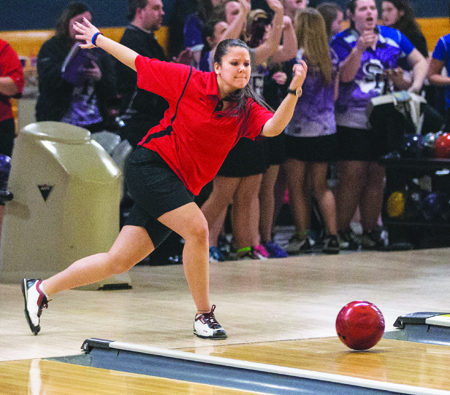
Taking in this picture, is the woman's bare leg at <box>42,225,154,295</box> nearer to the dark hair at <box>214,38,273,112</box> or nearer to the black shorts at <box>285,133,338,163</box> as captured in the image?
the dark hair at <box>214,38,273,112</box>

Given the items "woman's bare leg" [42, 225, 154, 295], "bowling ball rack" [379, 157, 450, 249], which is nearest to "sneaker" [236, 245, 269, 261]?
"bowling ball rack" [379, 157, 450, 249]

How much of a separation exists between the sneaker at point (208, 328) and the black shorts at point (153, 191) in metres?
0.47

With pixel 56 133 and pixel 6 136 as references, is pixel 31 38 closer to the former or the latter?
pixel 6 136

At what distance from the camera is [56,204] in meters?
6.00

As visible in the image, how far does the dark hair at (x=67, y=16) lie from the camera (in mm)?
6980

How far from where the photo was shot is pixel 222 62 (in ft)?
13.7

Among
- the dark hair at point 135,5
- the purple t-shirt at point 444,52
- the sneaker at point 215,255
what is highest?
the dark hair at point 135,5

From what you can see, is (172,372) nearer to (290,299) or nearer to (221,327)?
(221,327)

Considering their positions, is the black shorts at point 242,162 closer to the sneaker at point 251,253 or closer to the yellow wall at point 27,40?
the sneaker at point 251,253

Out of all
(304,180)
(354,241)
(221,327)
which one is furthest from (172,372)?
(354,241)

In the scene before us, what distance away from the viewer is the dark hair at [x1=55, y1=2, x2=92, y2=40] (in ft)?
22.9

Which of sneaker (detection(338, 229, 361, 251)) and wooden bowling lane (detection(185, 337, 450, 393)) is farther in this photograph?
sneaker (detection(338, 229, 361, 251))

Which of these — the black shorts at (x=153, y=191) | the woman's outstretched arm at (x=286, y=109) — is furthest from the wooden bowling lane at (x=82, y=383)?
the woman's outstretched arm at (x=286, y=109)

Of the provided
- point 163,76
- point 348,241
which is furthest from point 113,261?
point 348,241
